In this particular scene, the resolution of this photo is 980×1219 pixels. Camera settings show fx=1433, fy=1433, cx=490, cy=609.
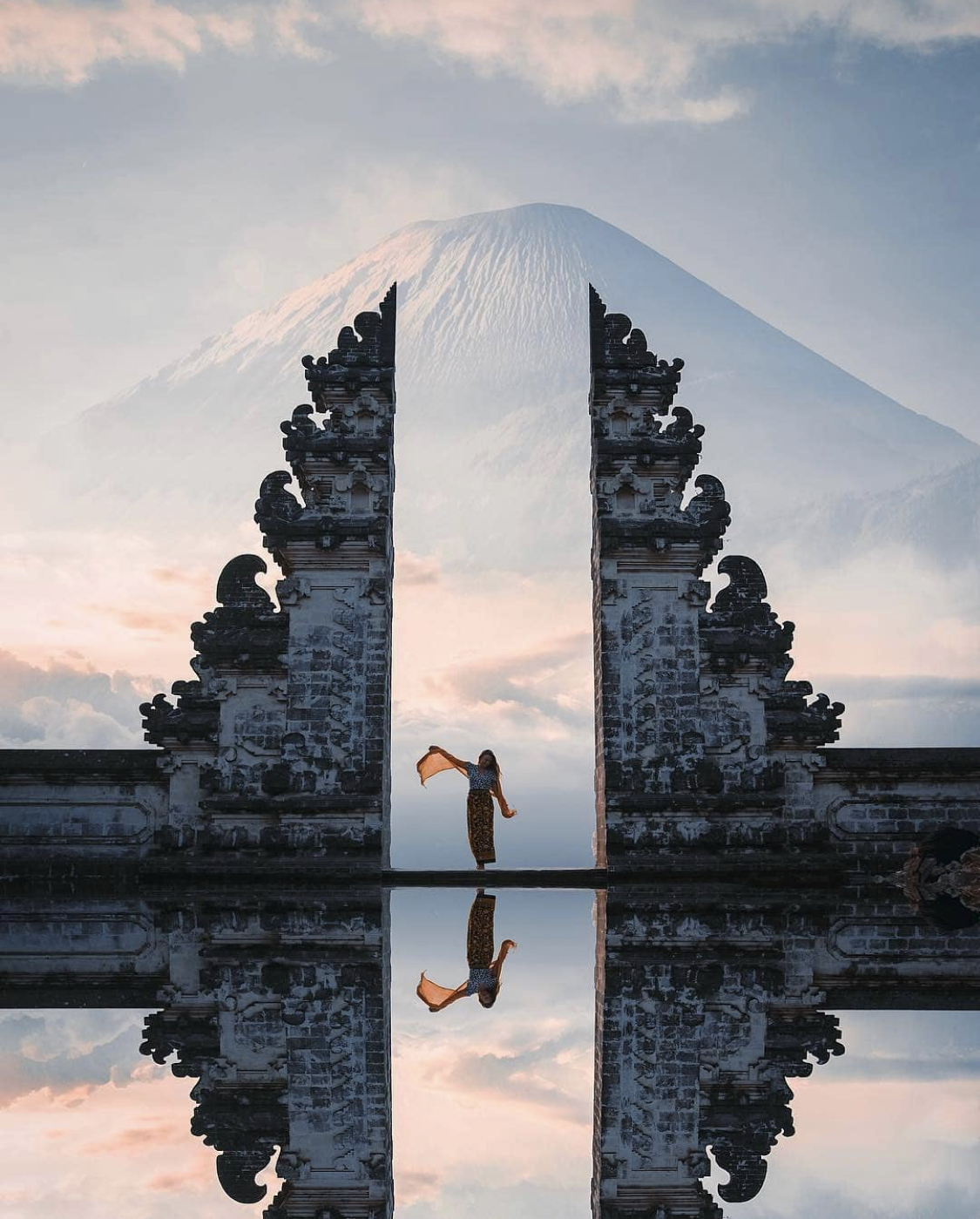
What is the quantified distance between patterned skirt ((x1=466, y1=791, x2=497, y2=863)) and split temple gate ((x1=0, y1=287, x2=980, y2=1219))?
3.46 feet

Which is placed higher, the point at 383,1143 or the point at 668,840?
the point at 668,840

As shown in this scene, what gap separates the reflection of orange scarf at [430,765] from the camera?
1703cm

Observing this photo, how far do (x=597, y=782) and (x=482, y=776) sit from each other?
5.23 feet

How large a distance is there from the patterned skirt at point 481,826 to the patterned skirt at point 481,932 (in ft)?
1.75

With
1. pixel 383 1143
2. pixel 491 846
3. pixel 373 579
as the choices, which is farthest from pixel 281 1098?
pixel 373 579

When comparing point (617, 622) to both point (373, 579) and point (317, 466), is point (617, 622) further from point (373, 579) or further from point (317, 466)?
point (317, 466)

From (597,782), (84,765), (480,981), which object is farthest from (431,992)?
(84,765)

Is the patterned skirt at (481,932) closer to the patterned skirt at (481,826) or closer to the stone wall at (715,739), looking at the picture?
the patterned skirt at (481,826)

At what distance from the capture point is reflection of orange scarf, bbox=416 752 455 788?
1703 centimetres

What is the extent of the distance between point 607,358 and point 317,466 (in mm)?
3944

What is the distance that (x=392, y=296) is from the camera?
746 inches

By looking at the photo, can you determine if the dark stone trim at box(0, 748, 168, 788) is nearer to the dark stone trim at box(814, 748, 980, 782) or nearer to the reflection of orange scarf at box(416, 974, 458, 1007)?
the reflection of orange scarf at box(416, 974, 458, 1007)

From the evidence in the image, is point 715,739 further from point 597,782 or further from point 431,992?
point 431,992

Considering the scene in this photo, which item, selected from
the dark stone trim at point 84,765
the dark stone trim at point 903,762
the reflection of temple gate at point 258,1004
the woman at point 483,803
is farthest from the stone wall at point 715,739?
the dark stone trim at point 84,765
